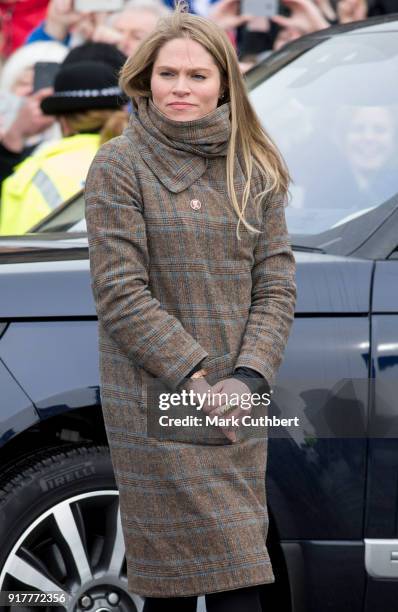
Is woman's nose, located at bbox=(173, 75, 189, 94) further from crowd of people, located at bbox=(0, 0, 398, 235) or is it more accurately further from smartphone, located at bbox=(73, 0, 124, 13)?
smartphone, located at bbox=(73, 0, 124, 13)

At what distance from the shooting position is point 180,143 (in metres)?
2.76

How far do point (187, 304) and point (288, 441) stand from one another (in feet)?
2.36

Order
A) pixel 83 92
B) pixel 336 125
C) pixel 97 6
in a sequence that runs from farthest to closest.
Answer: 1. pixel 97 6
2. pixel 83 92
3. pixel 336 125

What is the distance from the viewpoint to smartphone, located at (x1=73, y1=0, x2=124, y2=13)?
7395 millimetres

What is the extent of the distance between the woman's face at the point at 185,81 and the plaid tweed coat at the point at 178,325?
3 cm

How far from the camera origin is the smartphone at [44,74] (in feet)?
22.7

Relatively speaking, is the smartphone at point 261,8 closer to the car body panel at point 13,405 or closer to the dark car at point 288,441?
the dark car at point 288,441

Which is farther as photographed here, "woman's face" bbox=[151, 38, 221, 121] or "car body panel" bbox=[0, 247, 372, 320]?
"car body panel" bbox=[0, 247, 372, 320]

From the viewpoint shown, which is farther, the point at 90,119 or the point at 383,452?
the point at 90,119

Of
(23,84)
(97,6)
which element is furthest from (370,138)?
(97,6)

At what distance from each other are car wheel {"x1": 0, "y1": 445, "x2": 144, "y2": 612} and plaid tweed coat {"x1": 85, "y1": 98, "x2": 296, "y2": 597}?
22.3 inches

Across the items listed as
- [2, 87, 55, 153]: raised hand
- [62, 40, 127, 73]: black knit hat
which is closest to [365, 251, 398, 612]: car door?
[62, 40, 127, 73]: black knit hat

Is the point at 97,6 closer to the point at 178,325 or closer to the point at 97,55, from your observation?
the point at 97,55

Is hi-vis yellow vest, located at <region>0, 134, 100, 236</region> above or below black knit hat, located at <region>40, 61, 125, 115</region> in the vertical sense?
below
